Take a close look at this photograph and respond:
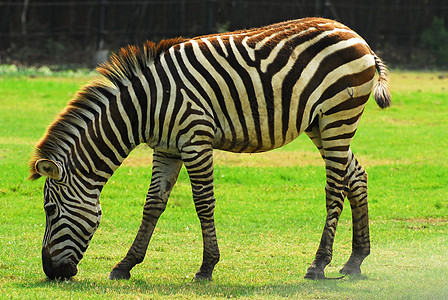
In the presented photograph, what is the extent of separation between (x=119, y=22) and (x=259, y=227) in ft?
67.8

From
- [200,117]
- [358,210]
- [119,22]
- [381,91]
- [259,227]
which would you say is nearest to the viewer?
[200,117]

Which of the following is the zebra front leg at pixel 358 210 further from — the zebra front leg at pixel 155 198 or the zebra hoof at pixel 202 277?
the zebra front leg at pixel 155 198

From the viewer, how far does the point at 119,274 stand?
24.3ft

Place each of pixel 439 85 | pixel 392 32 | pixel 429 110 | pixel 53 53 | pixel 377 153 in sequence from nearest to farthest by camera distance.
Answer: pixel 377 153 < pixel 429 110 < pixel 439 85 < pixel 53 53 < pixel 392 32

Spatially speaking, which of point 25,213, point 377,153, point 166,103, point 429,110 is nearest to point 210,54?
point 166,103

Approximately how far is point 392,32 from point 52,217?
26.9m

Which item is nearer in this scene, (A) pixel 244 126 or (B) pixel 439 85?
(A) pixel 244 126

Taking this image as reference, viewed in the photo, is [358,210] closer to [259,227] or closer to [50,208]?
[259,227]

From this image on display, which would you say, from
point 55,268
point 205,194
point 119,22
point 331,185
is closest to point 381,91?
point 331,185

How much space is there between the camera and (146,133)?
730 cm

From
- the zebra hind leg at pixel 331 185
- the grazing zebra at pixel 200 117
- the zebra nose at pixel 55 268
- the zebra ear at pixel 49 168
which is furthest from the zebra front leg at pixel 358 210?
the zebra ear at pixel 49 168

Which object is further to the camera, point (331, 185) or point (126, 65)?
point (331, 185)

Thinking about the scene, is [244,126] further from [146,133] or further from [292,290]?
[292,290]

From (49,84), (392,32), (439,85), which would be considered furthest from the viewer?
(392,32)
